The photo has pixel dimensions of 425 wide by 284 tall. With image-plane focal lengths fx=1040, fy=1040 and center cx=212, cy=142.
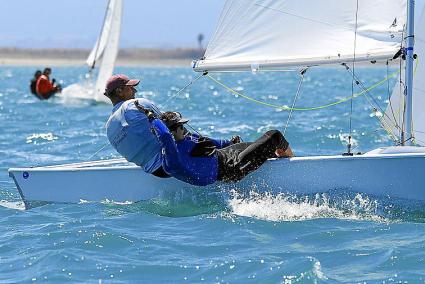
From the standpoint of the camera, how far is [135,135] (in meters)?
7.45

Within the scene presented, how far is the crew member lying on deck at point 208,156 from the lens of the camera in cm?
743

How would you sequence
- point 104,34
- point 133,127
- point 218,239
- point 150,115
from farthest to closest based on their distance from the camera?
point 104,34, point 133,127, point 150,115, point 218,239

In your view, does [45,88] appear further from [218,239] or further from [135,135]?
[218,239]

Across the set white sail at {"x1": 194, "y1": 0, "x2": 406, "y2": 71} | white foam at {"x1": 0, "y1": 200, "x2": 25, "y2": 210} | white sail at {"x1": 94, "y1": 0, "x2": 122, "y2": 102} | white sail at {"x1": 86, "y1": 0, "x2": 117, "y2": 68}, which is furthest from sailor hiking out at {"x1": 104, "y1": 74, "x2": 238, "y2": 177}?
white sail at {"x1": 86, "y1": 0, "x2": 117, "y2": 68}

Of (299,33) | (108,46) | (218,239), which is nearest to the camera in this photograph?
(218,239)

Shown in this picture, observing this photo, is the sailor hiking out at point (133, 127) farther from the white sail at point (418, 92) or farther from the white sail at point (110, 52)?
the white sail at point (110, 52)

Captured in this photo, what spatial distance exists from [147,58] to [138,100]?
13425 cm

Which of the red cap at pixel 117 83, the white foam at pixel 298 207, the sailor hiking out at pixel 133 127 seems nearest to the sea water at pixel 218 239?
the white foam at pixel 298 207

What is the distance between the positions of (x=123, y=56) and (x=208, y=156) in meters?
132

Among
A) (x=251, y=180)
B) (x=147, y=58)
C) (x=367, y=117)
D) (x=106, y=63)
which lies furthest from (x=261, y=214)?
(x=147, y=58)

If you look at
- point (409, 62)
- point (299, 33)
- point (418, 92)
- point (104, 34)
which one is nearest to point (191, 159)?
point (299, 33)

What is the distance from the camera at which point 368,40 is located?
24.8ft

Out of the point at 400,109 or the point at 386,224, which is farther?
the point at 400,109

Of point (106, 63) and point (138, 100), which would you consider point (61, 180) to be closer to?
point (138, 100)
